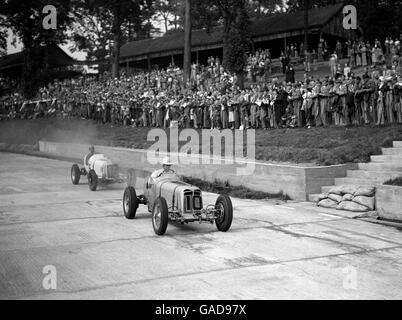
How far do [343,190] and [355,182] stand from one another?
81 centimetres

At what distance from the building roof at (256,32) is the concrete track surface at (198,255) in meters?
25.8

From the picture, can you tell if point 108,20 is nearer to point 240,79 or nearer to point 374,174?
point 240,79

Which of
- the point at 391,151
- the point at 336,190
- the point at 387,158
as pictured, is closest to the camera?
the point at 336,190

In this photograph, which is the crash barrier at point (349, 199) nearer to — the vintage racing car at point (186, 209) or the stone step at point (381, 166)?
the stone step at point (381, 166)

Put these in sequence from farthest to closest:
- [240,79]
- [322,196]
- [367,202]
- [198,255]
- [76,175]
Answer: [240,79] → [76,175] → [322,196] → [367,202] → [198,255]

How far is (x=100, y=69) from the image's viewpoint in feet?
206

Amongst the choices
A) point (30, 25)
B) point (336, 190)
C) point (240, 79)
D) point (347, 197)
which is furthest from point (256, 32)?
point (347, 197)

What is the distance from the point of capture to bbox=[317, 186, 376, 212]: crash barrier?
1304 cm

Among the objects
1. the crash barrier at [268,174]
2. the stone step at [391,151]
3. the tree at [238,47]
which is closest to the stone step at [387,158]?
the stone step at [391,151]

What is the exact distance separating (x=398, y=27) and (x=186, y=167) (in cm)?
2920

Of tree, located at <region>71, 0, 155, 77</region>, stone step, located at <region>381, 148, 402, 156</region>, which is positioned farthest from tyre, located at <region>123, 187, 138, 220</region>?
tree, located at <region>71, 0, 155, 77</region>

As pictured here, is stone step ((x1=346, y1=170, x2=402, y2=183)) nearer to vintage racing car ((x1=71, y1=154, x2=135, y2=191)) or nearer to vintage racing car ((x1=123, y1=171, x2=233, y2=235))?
vintage racing car ((x1=123, y1=171, x2=233, y2=235))

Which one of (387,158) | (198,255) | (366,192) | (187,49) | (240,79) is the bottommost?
(198,255)

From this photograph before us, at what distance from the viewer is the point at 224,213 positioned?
10.7 meters
